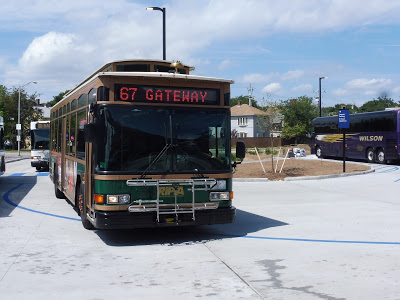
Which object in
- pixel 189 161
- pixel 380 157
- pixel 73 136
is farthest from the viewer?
pixel 380 157

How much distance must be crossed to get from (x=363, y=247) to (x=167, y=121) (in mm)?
3932

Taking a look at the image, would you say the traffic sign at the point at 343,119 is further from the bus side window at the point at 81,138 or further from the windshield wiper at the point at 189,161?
the windshield wiper at the point at 189,161

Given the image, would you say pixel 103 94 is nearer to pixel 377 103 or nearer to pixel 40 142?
pixel 40 142

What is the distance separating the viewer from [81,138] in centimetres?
1063

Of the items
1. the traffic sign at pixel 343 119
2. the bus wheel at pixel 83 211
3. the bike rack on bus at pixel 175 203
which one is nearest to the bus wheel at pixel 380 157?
the traffic sign at pixel 343 119

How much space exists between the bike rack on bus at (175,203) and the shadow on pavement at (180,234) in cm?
65

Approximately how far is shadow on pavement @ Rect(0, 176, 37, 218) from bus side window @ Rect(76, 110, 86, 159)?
3.02m

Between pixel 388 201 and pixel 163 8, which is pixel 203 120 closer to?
pixel 388 201

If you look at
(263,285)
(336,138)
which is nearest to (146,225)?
(263,285)

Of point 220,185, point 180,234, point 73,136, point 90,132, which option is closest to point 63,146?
point 73,136

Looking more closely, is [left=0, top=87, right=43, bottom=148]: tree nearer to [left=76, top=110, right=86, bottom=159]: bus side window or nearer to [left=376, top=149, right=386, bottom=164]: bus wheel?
[left=376, top=149, right=386, bottom=164]: bus wheel

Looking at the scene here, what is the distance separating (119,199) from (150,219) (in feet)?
2.06

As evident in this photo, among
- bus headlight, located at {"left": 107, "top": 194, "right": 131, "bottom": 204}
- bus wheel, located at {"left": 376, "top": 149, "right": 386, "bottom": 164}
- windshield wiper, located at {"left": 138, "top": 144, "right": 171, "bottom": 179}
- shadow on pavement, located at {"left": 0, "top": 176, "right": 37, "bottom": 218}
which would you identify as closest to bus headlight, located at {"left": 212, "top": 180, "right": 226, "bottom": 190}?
windshield wiper, located at {"left": 138, "top": 144, "right": 171, "bottom": 179}

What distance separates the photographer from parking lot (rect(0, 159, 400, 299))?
6.15m
